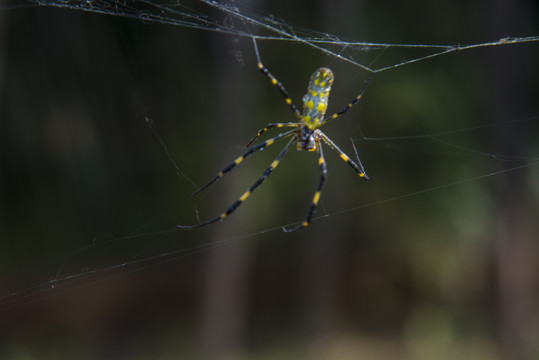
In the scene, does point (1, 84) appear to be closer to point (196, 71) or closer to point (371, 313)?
point (196, 71)

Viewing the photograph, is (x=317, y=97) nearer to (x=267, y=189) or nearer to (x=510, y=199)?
(x=510, y=199)

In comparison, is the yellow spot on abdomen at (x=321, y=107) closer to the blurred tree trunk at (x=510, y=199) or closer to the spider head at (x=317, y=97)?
the spider head at (x=317, y=97)

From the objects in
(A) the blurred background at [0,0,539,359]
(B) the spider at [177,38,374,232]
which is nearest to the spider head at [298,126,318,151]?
(B) the spider at [177,38,374,232]

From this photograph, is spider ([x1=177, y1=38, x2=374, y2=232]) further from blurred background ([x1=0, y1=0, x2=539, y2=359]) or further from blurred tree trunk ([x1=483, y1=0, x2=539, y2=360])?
blurred tree trunk ([x1=483, y1=0, x2=539, y2=360])

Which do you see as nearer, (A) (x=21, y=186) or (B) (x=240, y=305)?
(B) (x=240, y=305)

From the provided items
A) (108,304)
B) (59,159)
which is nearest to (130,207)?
(59,159)

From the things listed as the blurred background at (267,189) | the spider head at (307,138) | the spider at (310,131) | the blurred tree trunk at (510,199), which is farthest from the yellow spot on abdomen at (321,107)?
the blurred tree trunk at (510,199)
